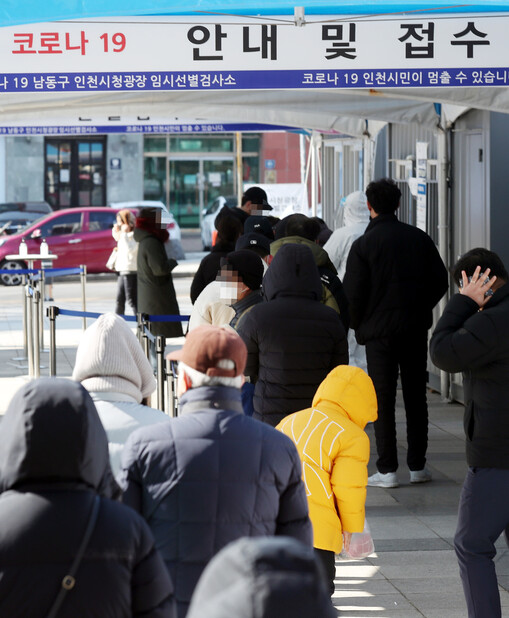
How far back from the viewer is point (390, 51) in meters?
7.33

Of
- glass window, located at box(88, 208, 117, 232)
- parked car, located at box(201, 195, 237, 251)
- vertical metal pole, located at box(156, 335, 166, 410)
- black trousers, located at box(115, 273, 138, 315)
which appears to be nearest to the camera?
vertical metal pole, located at box(156, 335, 166, 410)

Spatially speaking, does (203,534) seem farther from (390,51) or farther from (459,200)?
(459,200)

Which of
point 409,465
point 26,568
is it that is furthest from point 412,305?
point 26,568

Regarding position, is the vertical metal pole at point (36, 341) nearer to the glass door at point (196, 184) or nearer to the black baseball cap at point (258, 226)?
the black baseball cap at point (258, 226)

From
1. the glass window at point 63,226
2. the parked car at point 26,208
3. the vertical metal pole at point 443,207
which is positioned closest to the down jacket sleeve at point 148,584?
the vertical metal pole at point 443,207

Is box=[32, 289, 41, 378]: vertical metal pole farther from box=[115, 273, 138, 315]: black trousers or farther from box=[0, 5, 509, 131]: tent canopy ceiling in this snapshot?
box=[115, 273, 138, 315]: black trousers

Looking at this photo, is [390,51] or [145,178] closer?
[390,51]

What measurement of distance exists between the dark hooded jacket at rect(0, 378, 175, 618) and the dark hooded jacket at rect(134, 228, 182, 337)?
325 inches

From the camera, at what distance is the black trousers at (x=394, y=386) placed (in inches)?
324

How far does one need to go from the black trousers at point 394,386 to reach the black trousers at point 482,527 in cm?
329

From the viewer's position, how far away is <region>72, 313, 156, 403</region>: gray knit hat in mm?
4055

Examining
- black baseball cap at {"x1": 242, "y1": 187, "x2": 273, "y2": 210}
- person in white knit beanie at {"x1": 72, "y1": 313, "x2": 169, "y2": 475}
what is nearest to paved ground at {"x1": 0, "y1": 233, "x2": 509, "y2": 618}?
person in white knit beanie at {"x1": 72, "y1": 313, "x2": 169, "y2": 475}

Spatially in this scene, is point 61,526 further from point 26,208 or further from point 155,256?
point 26,208

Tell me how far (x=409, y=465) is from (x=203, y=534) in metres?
5.26
